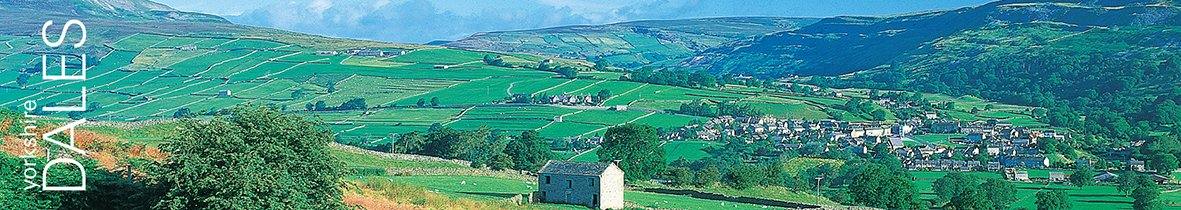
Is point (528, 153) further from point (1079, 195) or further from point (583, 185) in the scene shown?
point (1079, 195)

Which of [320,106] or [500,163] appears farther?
[320,106]

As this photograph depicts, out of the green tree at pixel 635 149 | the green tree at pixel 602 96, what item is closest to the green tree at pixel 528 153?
the green tree at pixel 635 149

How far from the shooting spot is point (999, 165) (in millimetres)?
97000

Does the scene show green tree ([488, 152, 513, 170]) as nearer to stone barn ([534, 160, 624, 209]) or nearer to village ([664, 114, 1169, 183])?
stone barn ([534, 160, 624, 209])

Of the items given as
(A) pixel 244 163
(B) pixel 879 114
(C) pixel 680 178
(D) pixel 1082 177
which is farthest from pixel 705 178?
(B) pixel 879 114

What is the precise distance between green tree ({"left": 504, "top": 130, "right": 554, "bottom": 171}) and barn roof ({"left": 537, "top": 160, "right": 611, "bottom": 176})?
20.0 meters

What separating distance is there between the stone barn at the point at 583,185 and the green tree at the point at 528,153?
2042 centimetres

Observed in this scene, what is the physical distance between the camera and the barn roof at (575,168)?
43.0 m

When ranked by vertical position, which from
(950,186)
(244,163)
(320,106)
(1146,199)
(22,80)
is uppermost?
(22,80)

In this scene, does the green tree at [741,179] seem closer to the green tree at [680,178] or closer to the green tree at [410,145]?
the green tree at [680,178]

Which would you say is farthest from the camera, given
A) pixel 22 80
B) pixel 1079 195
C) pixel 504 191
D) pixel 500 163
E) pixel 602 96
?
pixel 22 80

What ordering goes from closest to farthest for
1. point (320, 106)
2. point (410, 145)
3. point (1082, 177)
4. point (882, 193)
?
1. point (882, 193)
2. point (410, 145)
3. point (1082, 177)
4. point (320, 106)

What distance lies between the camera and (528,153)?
68.4 meters

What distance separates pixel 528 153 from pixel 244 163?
48.9 metres
